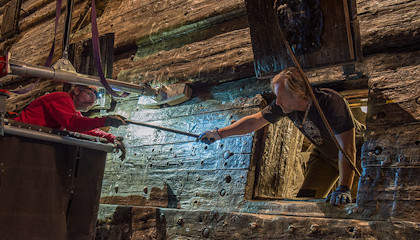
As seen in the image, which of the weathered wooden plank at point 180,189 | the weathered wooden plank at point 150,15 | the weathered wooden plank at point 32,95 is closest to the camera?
the weathered wooden plank at point 180,189

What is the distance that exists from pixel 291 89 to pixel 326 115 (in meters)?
0.29

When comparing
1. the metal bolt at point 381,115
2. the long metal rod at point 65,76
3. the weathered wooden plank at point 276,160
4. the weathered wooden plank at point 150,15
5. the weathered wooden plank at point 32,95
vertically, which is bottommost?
the weathered wooden plank at point 276,160

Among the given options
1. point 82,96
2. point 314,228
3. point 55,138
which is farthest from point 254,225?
point 82,96

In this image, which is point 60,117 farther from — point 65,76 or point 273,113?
point 273,113

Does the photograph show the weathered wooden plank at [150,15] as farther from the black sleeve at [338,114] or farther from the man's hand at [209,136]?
the black sleeve at [338,114]

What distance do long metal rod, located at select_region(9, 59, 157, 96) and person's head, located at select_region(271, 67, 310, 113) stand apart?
1504 millimetres

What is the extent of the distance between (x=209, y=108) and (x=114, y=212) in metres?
1.27

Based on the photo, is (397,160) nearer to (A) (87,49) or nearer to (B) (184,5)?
(B) (184,5)

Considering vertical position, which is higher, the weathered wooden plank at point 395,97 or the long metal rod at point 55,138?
the weathered wooden plank at point 395,97

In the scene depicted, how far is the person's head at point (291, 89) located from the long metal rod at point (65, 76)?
150cm

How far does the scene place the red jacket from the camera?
2.63 metres

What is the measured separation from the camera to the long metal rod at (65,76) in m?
2.72

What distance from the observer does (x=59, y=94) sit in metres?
2.81

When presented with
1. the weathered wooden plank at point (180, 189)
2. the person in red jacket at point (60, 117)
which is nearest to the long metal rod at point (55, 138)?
the person in red jacket at point (60, 117)
